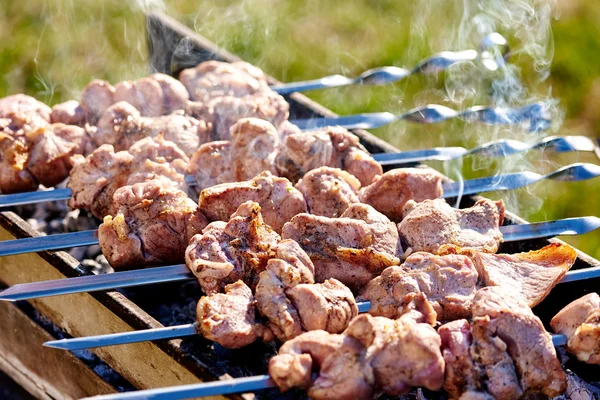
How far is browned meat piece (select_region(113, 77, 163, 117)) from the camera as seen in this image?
3869 mm

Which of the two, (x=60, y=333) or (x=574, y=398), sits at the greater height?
(x=574, y=398)

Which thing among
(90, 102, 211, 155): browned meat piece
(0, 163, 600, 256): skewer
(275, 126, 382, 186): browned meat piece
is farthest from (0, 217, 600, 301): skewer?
(90, 102, 211, 155): browned meat piece

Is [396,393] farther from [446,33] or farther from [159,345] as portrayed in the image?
[446,33]

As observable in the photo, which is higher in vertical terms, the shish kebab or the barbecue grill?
the shish kebab

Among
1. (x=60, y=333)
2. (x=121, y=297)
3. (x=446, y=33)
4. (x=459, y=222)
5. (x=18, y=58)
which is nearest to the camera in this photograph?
(x=121, y=297)

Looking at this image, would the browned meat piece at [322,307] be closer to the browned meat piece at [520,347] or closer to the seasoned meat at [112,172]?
the browned meat piece at [520,347]

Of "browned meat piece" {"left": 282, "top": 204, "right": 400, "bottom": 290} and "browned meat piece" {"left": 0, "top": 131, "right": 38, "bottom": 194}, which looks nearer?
"browned meat piece" {"left": 282, "top": 204, "right": 400, "bottom": 290}

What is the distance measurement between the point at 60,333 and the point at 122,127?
0.97 meters

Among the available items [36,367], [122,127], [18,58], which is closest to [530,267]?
[122,127]

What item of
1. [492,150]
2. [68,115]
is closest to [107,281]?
[68,115]

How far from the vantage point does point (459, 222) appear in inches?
118

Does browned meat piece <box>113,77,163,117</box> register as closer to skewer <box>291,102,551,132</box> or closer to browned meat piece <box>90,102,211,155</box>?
browned meat piece <box>90,102,211,155</box>

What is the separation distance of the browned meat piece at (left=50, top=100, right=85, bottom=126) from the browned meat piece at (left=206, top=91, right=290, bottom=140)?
60 centimetres

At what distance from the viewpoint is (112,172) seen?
3.31 metres
